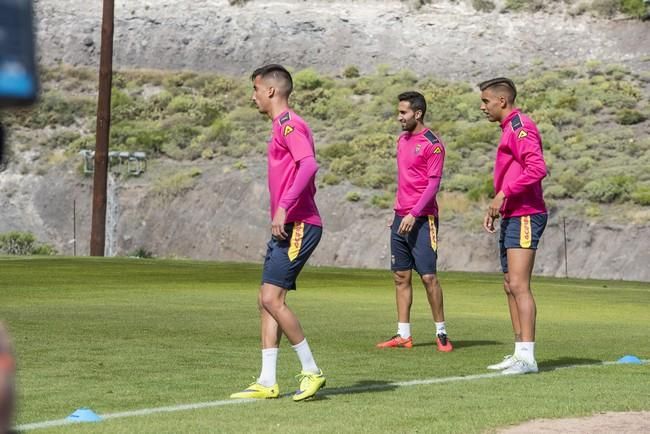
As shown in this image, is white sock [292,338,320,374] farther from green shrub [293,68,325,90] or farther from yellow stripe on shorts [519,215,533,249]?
green shrub [293,68,325,90]

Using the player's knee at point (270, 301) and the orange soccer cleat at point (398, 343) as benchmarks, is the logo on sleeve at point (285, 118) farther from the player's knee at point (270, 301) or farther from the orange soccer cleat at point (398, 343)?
the orange soccer cleat at point (398, 343)

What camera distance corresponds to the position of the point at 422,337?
14.4m

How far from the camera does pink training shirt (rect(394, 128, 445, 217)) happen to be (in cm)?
1271

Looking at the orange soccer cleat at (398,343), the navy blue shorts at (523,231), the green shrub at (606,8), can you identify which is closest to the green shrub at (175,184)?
the green shrub at (606,8)

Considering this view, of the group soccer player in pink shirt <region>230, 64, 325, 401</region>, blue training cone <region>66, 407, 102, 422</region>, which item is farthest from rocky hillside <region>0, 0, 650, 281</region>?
blue training cone <region>66, 407, 102, 422</region>

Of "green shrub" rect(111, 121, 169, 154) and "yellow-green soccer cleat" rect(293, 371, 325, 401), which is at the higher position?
"green shrub" rect(111, 121, 169, 154)

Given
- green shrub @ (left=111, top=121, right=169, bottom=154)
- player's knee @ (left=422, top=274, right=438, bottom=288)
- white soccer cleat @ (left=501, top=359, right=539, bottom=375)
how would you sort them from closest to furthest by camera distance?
white soccer cleat @ (left=501, top=359, right=539, bottom=375) → player's knee @ (left=422, top=274, right=438, bottom=288) → green shrub @ (left=111, top=121, right=169, bottom=154)

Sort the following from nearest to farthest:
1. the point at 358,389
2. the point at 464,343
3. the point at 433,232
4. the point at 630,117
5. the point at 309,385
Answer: the point at 309,385 → the point at 358,389 → the point at 433,232 → the point at 464,343 → the point at 630,117

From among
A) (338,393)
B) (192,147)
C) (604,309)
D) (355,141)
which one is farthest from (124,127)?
(338,393)

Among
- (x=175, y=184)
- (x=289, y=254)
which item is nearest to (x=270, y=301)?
(x=289, y=254)

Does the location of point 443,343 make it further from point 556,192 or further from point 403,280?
point 556,192

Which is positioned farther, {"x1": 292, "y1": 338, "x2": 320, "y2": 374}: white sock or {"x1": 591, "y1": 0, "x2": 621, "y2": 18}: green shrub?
{"x1": 591, "y1": 0, "x2": 621, "y2": 18}: green shrub

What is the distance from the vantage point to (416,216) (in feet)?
41.0

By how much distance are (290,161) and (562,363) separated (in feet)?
13.2
